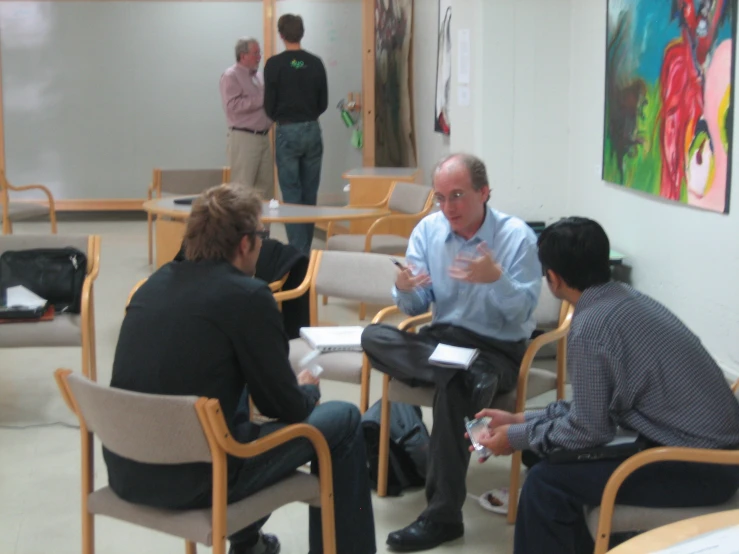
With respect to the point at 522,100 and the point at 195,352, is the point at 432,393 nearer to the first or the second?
the point at 195,352

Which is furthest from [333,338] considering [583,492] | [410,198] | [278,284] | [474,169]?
[410,198]

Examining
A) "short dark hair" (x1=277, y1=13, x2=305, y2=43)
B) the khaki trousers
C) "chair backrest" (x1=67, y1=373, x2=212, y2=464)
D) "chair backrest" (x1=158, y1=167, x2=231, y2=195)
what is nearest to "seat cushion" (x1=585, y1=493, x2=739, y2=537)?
"chair backrest" (x1=67, y1=373, x2=212, y2=464)

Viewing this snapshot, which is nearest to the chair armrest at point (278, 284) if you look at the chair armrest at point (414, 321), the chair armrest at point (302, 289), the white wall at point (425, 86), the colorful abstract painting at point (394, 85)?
the chair armrest at point (302, 289)

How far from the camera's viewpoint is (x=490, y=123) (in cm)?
514

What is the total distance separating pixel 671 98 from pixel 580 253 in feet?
6.16

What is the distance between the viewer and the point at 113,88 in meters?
9.84

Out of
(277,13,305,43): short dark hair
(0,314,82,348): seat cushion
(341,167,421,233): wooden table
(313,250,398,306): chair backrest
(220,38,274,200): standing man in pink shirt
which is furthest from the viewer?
(220,38,274,200): standing man in pink shirt

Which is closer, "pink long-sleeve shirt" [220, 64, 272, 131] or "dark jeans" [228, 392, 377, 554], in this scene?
"dark jeans" [228, 392, 377, 554]

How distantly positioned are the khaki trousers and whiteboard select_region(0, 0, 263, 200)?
227 centimetres

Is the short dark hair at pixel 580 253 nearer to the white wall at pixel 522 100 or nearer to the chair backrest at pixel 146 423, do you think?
the chair backrest at pixel 146 423

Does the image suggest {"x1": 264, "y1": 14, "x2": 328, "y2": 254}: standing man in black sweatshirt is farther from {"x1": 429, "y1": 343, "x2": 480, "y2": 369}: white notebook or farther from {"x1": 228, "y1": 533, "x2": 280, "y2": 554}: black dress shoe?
{"x1": 228, "y1": 533, "x2": 280, "y2": 554}: black dress shoe

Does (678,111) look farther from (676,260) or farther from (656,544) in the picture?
(656,544)

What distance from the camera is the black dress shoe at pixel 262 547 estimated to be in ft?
9.61

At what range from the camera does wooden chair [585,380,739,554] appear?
220 cm
